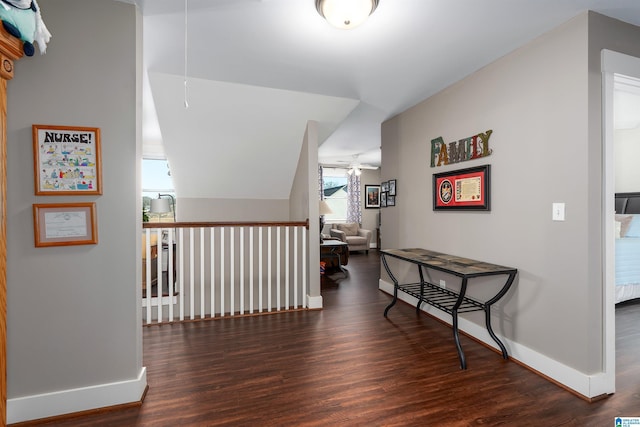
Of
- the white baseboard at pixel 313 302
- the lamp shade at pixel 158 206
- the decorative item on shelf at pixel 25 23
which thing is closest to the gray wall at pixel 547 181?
the white baseboard at pixel 313 302

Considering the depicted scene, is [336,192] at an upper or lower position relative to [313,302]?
upper

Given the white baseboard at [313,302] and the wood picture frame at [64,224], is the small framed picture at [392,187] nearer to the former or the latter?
the white baseboard at [313,302]

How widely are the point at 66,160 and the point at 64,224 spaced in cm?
36

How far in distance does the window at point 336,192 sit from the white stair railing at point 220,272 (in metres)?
4.72

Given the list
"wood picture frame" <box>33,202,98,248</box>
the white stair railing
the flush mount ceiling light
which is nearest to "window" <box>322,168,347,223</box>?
the white stair railing

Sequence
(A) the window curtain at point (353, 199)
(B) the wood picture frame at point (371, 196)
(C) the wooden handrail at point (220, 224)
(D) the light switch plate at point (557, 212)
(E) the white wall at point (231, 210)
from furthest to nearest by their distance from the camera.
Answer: (B) the wood picture frame at point (371, 196), (A) the window curtain at point (353, 199), (E) the white wall at point (231, 210), (C) the wooden handrail at point (220, 224), (D) the light switch plate at point (557, 212)

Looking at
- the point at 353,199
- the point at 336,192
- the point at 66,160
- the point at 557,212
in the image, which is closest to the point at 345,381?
the point at 557,212

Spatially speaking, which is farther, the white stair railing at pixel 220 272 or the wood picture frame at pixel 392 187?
the wood picture frame at pixel 392 187

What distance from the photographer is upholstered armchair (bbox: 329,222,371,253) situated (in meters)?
7.61

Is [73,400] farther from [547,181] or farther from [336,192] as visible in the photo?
[336,192]

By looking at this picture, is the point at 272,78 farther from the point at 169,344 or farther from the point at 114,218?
the point at 169,344

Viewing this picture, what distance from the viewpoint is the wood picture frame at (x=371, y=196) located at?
8.81m

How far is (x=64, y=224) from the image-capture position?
1.70 metres

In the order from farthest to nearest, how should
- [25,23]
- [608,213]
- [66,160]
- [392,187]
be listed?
[392,187] < [608,213] < [66,160] < [25,23]
